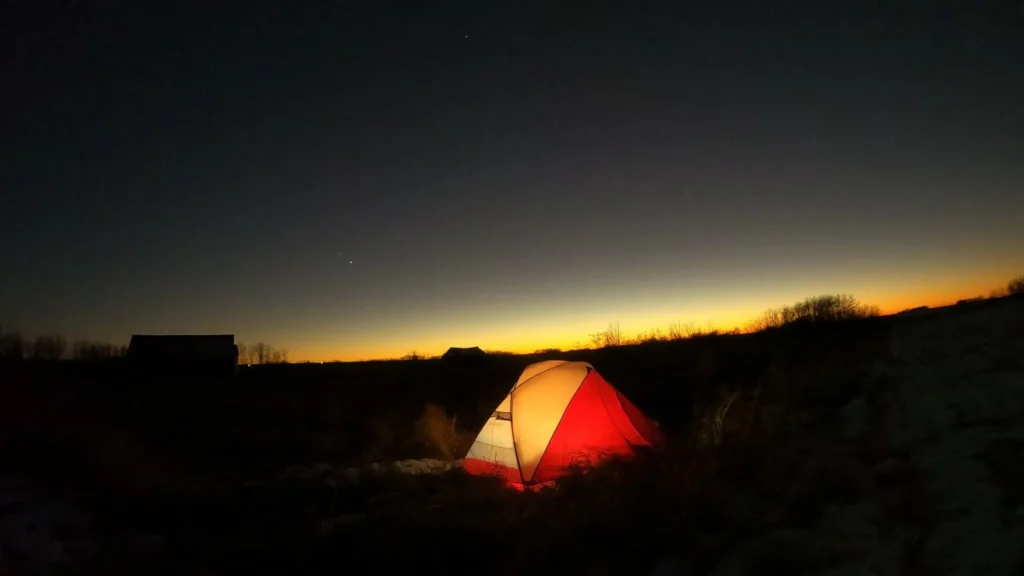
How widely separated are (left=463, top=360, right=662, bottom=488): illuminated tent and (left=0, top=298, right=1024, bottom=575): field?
962 mm

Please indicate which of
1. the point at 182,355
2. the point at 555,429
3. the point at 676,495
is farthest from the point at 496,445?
the point at 182,355

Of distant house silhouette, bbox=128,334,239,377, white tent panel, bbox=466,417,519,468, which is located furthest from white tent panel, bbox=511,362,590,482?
distant house silhouette, bbox=128,334,239,377

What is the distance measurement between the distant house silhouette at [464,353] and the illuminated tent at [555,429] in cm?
4078

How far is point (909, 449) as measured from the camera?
6.96 m

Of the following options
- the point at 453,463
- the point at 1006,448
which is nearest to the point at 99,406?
the point at 453,463

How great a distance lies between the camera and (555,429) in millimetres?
11820

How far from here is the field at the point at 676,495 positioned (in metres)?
5.54

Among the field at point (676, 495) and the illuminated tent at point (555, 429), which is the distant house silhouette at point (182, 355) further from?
the illuminated tent at point (555, 429)

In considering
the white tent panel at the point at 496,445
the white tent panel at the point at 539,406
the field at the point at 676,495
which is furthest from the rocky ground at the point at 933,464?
the white tent panel at the point at 496,445

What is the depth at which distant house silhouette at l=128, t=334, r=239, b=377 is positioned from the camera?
45.1 meters

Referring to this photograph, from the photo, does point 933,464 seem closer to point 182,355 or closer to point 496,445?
point 496,445

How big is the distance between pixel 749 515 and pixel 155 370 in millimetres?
47787

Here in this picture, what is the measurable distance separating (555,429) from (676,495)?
15.1 ft

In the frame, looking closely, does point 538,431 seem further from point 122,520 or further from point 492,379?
point 492,379
